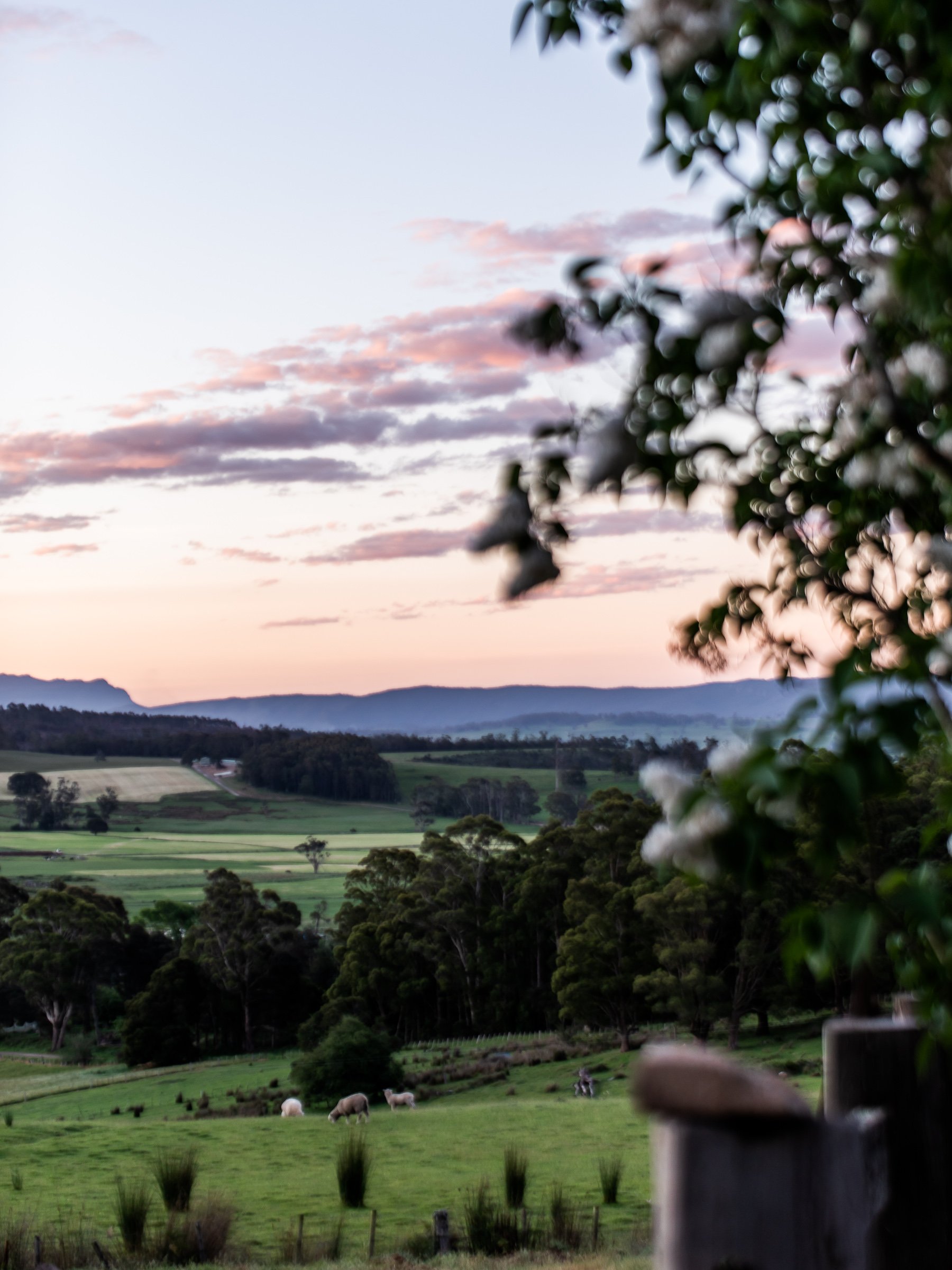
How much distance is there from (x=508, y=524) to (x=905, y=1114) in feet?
3.06

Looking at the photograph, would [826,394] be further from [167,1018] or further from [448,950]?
[167,1018]

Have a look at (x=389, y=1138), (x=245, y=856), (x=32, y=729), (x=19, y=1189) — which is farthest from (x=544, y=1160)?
(x=32, y=729)

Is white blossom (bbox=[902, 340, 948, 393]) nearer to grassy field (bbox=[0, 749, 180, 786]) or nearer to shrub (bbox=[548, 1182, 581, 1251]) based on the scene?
shrub (bbox=[548, 1182, 581, 1251])

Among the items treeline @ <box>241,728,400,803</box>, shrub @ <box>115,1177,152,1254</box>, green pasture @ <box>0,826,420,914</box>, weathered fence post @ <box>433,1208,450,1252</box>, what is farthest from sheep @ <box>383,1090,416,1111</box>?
treeline @ <box>241,728,400,803</box>

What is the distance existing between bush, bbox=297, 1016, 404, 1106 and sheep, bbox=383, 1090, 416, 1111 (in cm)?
230

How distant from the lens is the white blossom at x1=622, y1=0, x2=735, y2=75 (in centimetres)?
195

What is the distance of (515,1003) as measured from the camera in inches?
1722

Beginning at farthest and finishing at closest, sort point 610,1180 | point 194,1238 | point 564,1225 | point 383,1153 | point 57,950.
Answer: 1. point 57,950
2. point 383,1153
3. point 610,1180
4. point 564,1225
5. point 194,1238

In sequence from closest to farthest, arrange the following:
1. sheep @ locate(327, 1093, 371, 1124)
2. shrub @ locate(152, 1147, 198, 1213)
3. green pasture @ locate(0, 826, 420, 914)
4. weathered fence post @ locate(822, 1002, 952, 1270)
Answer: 1. weathered fence post @ locate(822, 1002, 952, 1270)
2. shrub @ locate(152, 1147, 198, 1213)
3. sheep @ locate(327, 1093, 371, 1124)
4. green pasture @ locate(0, 826, 420, 914)

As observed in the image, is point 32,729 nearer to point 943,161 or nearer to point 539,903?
point 539,903

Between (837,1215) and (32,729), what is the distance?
163157 mm

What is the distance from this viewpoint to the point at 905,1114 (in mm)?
1421

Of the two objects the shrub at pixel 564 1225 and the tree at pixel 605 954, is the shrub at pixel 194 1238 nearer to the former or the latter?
the shrub at pixel 564 1225

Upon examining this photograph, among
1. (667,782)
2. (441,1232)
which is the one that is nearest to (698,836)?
(667,782)
